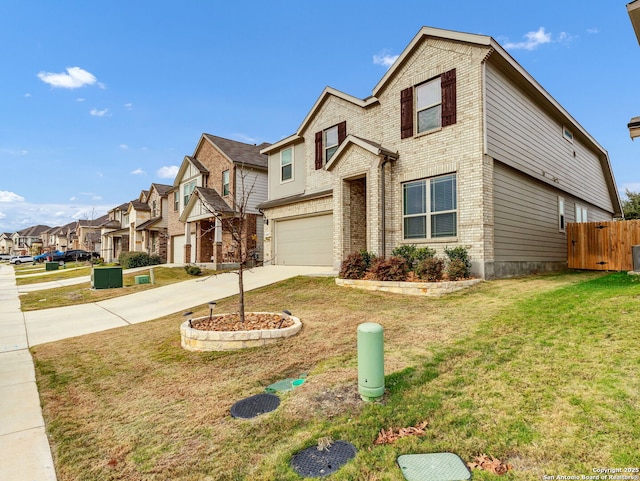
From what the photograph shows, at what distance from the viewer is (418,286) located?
356 inches

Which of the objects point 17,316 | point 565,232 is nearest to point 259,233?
point 17,316

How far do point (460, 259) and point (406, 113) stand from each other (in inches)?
219

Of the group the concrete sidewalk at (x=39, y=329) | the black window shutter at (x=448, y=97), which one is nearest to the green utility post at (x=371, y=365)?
the concrete sidewalk at (x=39, y=329)

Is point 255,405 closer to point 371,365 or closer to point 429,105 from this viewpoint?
point 371,365

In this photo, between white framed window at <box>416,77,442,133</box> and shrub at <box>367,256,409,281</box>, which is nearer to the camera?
shrub at <box>367,256,409,281</box>

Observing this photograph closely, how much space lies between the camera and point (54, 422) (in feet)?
12.1

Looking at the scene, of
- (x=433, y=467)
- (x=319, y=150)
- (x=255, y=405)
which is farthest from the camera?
(x=319, y=150)

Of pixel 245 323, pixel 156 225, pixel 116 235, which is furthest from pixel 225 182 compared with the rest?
pixel 116 235

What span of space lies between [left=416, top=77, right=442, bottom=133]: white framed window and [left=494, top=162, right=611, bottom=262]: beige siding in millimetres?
2499

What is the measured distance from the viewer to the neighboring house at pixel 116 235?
39219 mm

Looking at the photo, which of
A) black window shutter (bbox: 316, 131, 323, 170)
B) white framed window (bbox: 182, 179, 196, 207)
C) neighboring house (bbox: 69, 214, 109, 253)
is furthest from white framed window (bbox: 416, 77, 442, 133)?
neighboring house (bbox: 69, 214, 109, 253)

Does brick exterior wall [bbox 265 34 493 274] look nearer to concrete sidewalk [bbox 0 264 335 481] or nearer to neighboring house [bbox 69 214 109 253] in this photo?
concrete sidewalk [bbox 0 264 335 481]

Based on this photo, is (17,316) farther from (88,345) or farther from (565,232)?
(565,232)

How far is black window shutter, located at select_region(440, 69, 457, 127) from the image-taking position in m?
10.8
